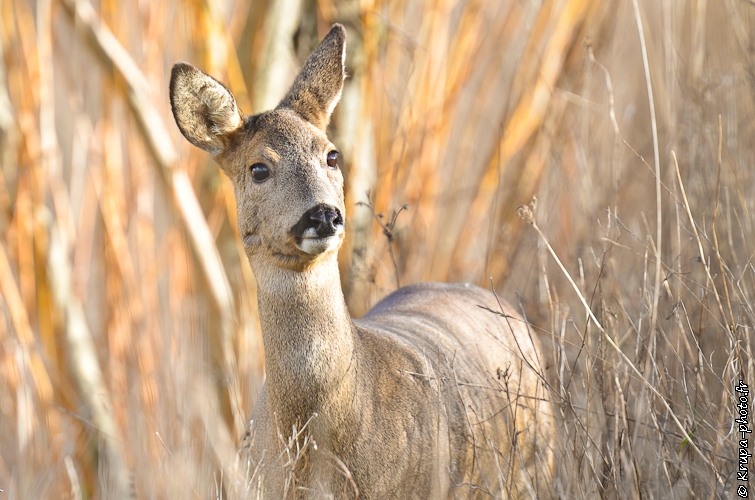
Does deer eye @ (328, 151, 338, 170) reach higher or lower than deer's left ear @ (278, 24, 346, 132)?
lower

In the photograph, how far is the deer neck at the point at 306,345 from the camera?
2988mm

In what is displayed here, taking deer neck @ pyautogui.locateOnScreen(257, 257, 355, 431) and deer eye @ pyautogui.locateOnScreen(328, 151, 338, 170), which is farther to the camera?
deer eye @ pyautogui.locateOnScreen(328, 151, 338, 170)

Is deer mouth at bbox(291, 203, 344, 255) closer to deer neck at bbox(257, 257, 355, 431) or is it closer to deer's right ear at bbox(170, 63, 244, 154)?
deer neck at bbox(257, 257, 355, 431)

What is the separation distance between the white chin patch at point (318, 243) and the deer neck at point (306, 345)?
152 mm

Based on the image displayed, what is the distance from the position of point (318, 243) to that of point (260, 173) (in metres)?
0.47

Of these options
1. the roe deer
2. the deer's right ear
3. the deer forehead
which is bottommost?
the roe deer

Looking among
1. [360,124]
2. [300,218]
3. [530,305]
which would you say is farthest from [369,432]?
[360,124]

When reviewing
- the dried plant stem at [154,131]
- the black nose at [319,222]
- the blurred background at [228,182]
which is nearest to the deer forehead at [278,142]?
the black nose at [319,222]

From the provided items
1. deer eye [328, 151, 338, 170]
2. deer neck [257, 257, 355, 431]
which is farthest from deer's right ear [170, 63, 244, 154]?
deer neck [257, 257, 355, 431]

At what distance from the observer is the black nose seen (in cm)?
287

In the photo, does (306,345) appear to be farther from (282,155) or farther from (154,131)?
(154,131)

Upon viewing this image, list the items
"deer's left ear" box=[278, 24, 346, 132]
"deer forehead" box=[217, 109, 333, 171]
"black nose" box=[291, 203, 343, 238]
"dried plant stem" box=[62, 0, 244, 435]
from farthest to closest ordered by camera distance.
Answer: "dried plant stem" box=[62, 0, 244, 435] → "deer's left ear" box=[278, 24, 346, 132] → "deer forehead" box=[217, 109, 333, 171] → "black nose" box=[291, 203, 343, 238]

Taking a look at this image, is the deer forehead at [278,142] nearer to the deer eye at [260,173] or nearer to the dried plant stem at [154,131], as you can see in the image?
the deer eye at [260,173]

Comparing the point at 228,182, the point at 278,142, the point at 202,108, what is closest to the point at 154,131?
the point at 228,182
